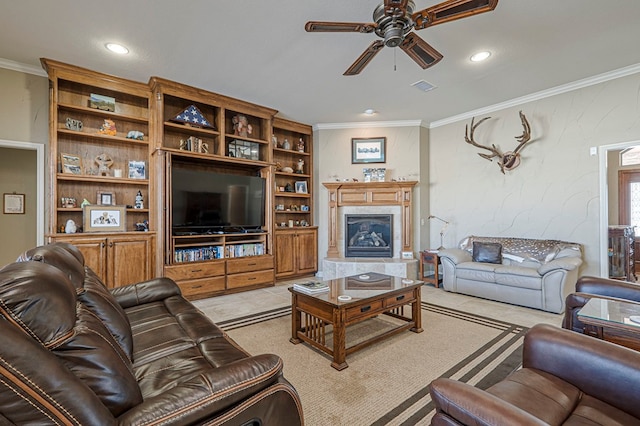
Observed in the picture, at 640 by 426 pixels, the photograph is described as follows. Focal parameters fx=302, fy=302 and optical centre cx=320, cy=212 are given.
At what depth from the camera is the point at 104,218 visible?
12.4 ft

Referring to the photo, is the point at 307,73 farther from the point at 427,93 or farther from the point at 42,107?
the point at 42,107

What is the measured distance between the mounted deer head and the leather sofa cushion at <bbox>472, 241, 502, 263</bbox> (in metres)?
1.28

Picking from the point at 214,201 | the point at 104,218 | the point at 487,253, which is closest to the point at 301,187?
the point at 214,201

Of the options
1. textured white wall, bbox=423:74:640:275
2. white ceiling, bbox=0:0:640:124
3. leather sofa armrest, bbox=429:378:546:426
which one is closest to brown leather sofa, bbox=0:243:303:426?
leather sofa armrest, bbox=429:378:546:426

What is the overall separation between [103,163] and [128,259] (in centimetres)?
131

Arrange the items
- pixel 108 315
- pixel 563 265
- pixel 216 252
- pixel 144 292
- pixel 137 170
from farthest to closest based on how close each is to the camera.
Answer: pixel 216 252
pixel 137 170
pixel 563 265
pixel 144 292
pixel 108 315

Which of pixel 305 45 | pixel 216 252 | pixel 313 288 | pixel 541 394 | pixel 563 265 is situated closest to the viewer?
pixel 541 394

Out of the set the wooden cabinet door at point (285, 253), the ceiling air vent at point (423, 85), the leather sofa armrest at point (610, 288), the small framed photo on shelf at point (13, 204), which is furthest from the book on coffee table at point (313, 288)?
the small framed photo on shelf at point (13, 204)

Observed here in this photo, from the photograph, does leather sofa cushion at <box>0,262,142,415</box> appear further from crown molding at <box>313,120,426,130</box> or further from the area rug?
crown molding at <box>313,120,426,130</box>

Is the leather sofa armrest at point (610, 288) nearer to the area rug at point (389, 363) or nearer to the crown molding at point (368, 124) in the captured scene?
the area rug at point (389, 363)

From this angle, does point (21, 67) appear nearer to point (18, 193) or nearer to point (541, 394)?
point (18, 193)

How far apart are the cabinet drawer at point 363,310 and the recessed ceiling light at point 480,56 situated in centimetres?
287

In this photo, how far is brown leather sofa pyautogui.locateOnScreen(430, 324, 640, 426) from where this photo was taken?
995mm

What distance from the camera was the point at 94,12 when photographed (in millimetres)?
2615
